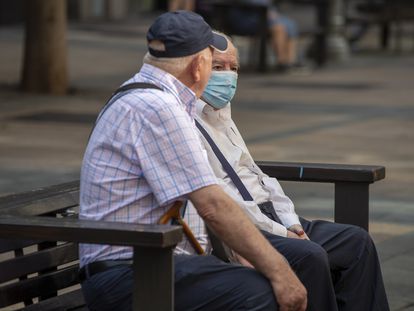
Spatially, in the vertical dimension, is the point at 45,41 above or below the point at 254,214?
below

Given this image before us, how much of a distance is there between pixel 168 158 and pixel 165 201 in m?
0.13

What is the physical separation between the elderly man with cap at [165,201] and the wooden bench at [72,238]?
0.16 meters

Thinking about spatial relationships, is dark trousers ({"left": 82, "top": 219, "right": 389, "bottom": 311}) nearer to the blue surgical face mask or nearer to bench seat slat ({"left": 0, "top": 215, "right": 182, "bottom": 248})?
bench seat slat ({"left": 0, "top": 215, "right": 182, "bottom": 248})

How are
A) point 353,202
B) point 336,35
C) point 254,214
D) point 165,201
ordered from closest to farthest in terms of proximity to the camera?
1. point 165,201
2. point 254,214
3. point 353,202
4. point 336,35

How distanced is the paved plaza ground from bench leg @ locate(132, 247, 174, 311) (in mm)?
2227

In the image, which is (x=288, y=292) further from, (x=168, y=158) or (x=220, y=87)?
(x=220, y=87)

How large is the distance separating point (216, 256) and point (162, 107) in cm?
67

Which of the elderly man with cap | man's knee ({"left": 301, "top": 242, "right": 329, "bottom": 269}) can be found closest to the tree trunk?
man's knee ({"left": 301, "top": 242, "right": 329, "bottom": 269})

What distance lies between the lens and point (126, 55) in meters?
20.0

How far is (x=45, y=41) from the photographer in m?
14.3

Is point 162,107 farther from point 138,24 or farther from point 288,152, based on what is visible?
point 138,24

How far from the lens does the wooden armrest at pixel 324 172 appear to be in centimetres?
505

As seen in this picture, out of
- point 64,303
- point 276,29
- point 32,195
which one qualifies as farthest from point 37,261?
point 276,29

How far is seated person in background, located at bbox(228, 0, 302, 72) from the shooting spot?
18.1 meters
